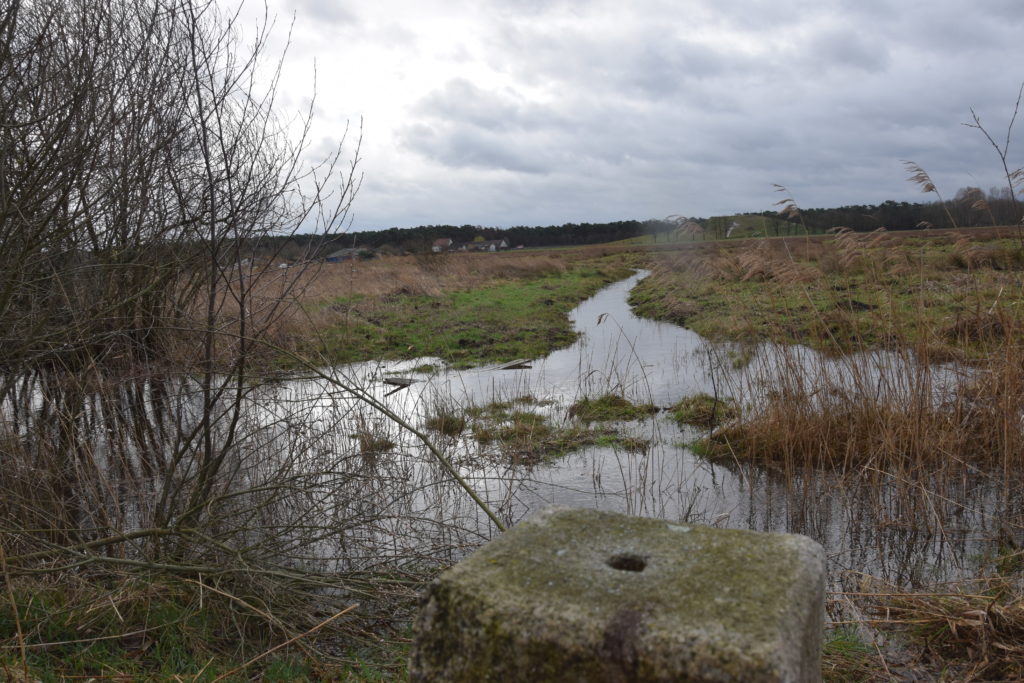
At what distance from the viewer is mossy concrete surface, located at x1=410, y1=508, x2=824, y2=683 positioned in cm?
138

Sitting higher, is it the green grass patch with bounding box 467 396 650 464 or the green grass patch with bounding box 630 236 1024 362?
the green grass patch with bounding box 630 236 1024 362

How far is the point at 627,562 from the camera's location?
68.8 inches

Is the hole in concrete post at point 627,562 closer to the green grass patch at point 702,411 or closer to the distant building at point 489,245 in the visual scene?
the green grass patch at point 702,411

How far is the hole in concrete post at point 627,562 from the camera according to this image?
5.67 feet

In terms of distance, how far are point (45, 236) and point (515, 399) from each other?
534 centimetres

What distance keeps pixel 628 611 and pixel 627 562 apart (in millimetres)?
291

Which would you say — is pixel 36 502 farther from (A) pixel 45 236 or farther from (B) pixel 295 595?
(B) pixel 295 595

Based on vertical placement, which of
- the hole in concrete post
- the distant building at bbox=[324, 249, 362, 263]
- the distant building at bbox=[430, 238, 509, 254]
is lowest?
the hole in concrete post

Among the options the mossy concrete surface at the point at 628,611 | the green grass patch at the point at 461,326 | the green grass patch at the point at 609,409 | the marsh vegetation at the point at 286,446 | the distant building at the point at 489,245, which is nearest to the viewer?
the mossy concrete surface at the point at 628,611

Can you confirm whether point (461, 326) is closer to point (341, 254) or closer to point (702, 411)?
point (702, 411)

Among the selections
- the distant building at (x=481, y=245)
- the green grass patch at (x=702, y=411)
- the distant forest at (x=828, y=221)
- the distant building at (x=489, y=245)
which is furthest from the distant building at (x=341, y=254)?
the distant building at (x=489, y=245)

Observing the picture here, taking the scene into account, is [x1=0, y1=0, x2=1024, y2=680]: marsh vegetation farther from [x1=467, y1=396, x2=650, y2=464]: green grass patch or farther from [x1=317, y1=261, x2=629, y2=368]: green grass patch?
[x1=317, y1=261, x2=629, y2=368]: green grass patch

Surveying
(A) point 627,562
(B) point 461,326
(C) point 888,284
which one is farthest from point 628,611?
(B) point 461,326

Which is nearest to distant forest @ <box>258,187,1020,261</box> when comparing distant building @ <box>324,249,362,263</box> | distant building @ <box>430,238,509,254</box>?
distant building @ <box>324,249,362,263</box>
